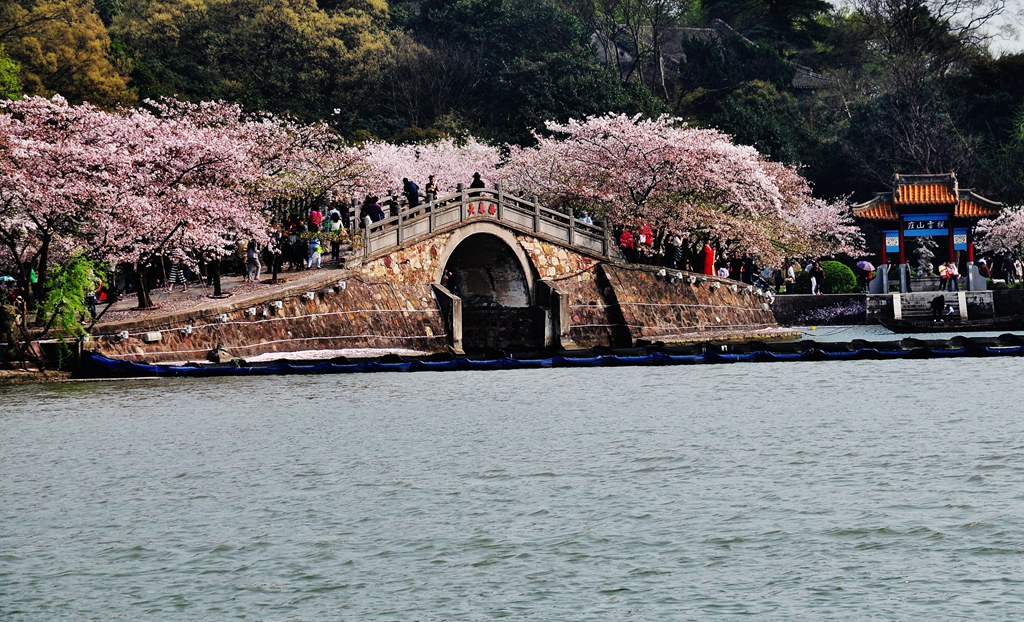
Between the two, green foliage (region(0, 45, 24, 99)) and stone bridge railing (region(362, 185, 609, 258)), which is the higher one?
green foliage (region(0, 45, 24, 99))

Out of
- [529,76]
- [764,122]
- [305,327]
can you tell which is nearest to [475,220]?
[305,327]

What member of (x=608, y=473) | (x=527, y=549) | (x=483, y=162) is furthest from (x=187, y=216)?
(x=483, y=162)

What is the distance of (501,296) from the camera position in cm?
5419

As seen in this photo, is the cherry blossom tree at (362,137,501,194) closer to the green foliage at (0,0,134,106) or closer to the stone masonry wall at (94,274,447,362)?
the green foliage at (0,0,134,106)

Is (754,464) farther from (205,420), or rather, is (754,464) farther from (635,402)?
(205,420)

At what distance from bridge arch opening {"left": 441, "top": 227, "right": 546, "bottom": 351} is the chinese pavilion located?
27866mm

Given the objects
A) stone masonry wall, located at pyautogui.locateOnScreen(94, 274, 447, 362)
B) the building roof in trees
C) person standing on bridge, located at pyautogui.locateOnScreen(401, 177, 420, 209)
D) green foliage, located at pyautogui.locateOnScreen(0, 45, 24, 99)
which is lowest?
stone masonry wall, located at pyautogui.locateOnScreen(94, 274, 447, 362)

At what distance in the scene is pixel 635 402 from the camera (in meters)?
34.1

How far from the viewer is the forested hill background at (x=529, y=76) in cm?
8169

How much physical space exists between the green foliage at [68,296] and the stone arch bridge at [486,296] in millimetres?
4460

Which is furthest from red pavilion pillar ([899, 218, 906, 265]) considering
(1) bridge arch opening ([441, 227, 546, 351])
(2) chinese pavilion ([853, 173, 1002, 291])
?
(1) bridge arch opening ([441, 227, 546, 351])

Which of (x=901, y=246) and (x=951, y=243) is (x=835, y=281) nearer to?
(x=901, y=246)

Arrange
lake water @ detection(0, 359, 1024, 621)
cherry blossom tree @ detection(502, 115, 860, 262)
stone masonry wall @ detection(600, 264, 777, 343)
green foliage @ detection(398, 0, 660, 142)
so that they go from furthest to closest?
green foliage @ detection(398, 0, 660, 142) → cherry blossom tree @ detection(502, 115, 860, 262) → stone masonry wall @ detection(600, 264, 777, 343) → lake water @ detection(0, 359, 1024, 621)

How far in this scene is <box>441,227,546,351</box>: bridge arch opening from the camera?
171ft
